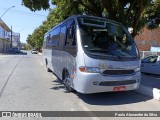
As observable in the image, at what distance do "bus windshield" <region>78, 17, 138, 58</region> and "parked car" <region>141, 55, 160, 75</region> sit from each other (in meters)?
7.67

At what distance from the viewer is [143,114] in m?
6.59

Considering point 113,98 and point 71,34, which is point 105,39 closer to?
point 71,34

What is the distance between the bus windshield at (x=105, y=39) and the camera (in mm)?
7898

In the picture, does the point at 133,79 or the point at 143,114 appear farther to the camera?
the point at 133,79

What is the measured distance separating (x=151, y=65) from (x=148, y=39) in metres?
32.2

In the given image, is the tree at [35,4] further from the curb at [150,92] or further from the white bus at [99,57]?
the curb at [150,92]

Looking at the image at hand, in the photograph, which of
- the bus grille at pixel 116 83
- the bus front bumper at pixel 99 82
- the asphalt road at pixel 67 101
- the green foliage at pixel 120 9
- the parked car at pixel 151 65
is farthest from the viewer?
the parked car at pixel 151 65

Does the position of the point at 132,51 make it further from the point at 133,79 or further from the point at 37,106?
the point at 37,106

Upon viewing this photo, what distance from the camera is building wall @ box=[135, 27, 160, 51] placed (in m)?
45.3

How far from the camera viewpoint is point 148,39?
47094mm

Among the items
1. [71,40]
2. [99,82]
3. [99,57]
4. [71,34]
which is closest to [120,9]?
[71,34]

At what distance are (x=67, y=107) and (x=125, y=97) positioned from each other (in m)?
2.37

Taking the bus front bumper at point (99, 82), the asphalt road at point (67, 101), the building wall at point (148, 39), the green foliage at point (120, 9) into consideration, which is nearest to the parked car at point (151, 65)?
the green foliage at point (120, 9)

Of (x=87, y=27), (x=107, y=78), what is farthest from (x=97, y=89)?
(x=87, y=27)
